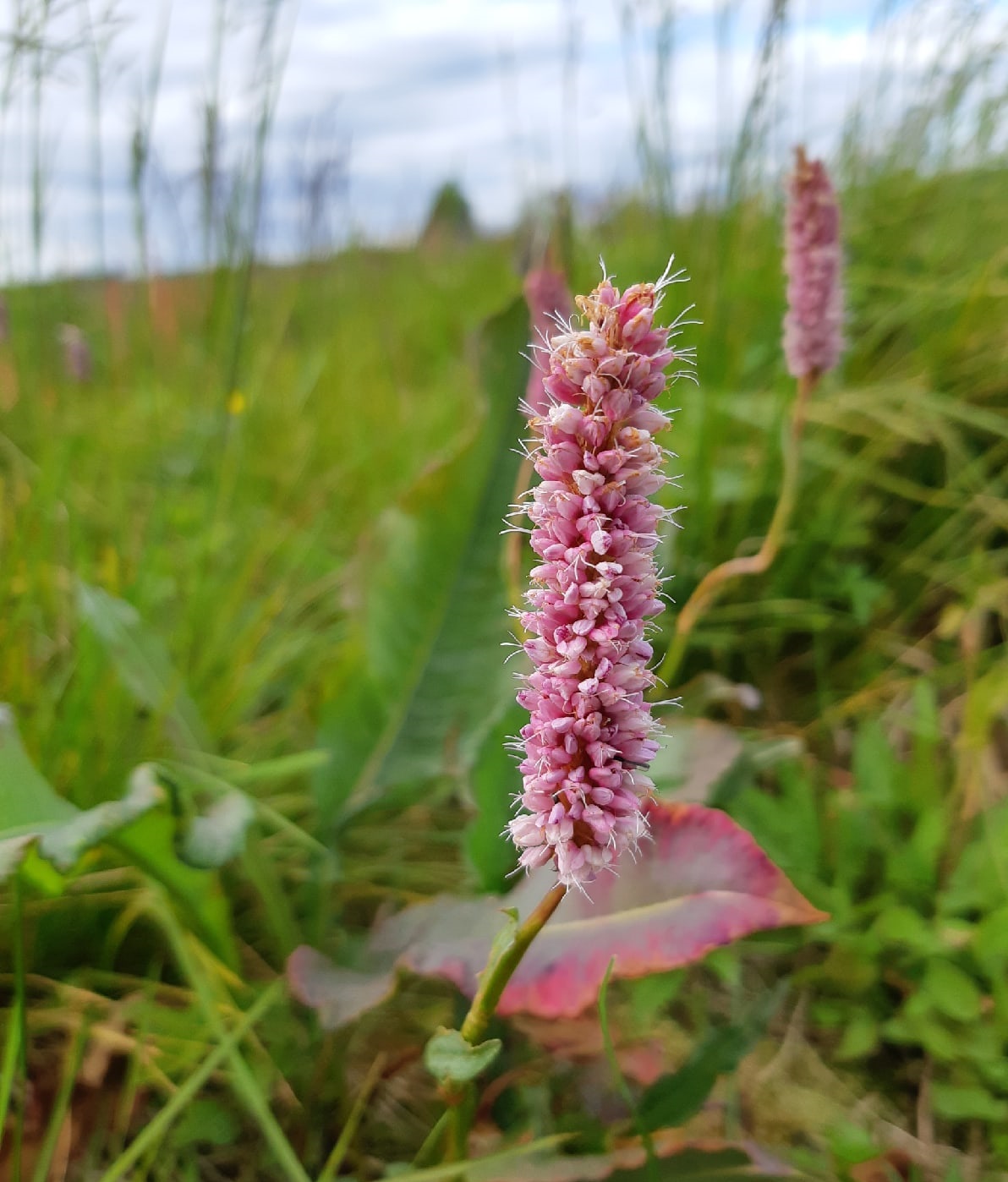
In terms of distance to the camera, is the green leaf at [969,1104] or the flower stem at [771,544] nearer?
the green leaf at [969,1104]

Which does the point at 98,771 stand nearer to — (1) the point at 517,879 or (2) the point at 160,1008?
(2) the point at 160,1008

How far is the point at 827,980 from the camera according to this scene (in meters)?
1.16

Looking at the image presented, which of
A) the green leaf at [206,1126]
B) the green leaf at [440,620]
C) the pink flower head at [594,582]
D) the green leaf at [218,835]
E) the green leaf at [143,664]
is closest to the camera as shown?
the pink flower head at [594,582]

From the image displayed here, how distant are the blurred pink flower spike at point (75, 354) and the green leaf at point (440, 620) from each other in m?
1.71

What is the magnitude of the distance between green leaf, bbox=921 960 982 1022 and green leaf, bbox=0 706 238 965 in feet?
2.64

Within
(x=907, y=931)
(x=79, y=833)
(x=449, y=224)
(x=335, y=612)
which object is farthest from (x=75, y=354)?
(x=449, y=224)

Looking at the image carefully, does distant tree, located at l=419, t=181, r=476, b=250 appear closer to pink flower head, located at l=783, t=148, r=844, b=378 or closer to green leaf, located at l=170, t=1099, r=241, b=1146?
pink flower head, located at l=783, t=148, r=844, b=378

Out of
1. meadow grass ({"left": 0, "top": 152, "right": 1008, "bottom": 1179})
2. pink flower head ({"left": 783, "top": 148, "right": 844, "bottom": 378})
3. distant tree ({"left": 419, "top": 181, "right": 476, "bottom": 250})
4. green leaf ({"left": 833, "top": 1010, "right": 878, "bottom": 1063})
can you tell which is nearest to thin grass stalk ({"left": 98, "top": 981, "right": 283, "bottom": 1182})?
meadow grass ({"left": 0, "top": 152, "right": 1008, "bottom": 1179})

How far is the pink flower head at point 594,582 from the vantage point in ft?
1.67

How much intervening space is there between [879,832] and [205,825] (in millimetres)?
845

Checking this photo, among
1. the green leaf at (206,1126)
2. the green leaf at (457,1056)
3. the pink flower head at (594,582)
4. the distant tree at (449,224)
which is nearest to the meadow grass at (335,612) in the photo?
the green leaf at (206,1126)

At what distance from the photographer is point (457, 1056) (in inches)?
24.4

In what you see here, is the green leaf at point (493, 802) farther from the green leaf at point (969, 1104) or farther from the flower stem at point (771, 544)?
the green leaf at point (969, 1104)

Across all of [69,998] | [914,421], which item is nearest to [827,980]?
[69,998]
